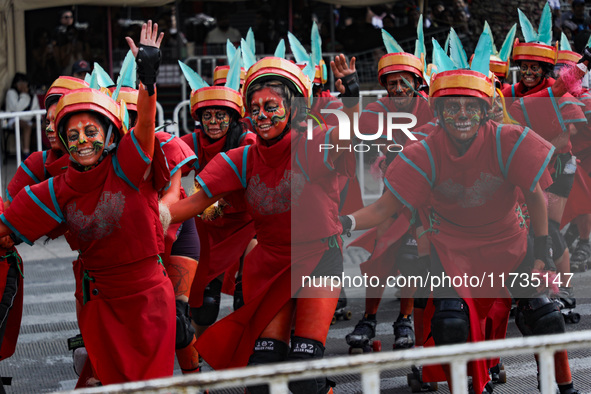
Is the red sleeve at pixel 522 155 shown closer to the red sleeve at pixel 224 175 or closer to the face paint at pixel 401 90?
the red sleeve at pixel 224 175

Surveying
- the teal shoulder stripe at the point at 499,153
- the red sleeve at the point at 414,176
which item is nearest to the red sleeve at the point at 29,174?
the red sleeve at the point at 414,176

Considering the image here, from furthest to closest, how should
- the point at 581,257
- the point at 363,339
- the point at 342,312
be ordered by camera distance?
1. the point at 581,257
2. the point at 342,312
3. the point at 363,339

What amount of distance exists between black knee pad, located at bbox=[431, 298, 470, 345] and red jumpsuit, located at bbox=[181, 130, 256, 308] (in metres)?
1.89

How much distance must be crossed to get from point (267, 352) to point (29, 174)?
6.78 ft

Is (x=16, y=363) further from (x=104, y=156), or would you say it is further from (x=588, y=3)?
(x=588, y=3)

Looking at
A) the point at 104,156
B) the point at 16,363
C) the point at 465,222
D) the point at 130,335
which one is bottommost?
the point at 16,363

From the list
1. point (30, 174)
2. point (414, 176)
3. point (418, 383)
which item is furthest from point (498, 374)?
point (30, 174)

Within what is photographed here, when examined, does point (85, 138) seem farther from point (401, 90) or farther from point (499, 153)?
point (401, 90)

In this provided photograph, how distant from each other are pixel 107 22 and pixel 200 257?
929 cm

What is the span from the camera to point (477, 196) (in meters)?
4.66

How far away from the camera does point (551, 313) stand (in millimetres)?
4570

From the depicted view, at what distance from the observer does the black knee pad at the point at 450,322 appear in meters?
4.44

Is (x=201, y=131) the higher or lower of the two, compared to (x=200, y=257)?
higher

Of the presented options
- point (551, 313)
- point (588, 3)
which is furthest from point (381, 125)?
point (588, 3)
